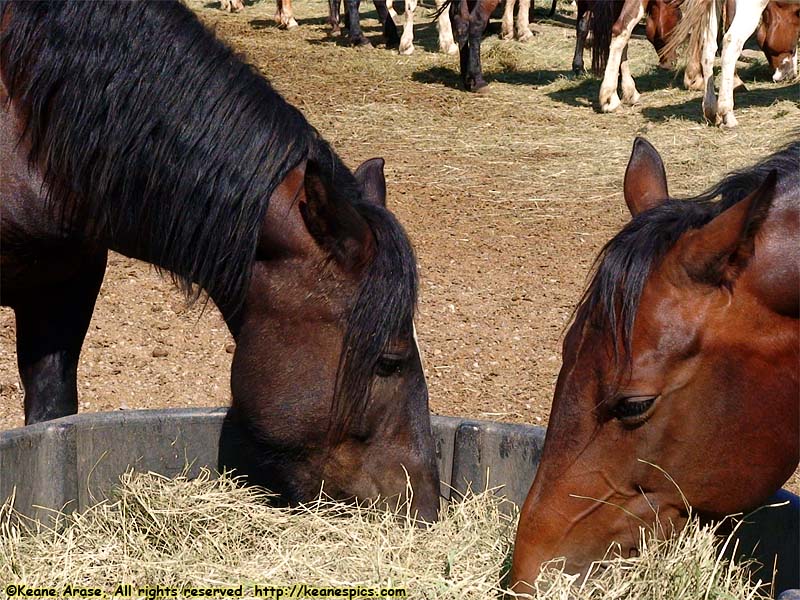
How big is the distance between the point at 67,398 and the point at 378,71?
8450 millimetres

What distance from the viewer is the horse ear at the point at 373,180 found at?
10.1 feet

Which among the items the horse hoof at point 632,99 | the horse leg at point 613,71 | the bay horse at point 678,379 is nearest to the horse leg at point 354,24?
the horse leg at point 613,71

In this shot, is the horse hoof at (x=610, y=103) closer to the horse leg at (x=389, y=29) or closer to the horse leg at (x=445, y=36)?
the horse leg at (x=445, y=36)

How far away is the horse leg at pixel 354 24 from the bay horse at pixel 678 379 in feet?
37.3

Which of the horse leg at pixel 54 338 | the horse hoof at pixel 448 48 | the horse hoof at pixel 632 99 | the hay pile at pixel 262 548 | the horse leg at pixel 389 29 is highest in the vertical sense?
the horse leg at pixel 389 29

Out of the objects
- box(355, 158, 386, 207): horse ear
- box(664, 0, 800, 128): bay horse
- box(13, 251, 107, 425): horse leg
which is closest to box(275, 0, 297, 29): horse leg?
box(664, 0, 800, 128): bay horse

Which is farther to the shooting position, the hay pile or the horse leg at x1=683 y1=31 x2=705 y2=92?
the horse leg at x1=683 y1=31 x2=705 y2=92

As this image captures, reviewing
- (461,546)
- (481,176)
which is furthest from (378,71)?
(461,546)

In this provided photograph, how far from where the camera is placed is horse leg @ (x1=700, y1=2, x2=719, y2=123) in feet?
30.9

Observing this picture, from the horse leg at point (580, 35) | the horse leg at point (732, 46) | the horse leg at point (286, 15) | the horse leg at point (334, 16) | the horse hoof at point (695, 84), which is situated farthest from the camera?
the horse leg at point (286, 15)

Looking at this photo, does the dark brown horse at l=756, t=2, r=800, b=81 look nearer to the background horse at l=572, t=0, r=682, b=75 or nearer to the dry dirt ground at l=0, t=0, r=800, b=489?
the dry dirt ground at l=0, t=0, r=800, b=489

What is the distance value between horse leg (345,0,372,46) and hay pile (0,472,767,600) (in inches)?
426

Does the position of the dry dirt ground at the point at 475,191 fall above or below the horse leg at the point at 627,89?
below

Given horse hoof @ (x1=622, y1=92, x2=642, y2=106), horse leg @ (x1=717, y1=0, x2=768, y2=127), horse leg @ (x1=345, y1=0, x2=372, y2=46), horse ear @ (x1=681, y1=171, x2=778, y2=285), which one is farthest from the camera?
horse leg @ (x1=345, y1=0, x2=372, y2=46)
